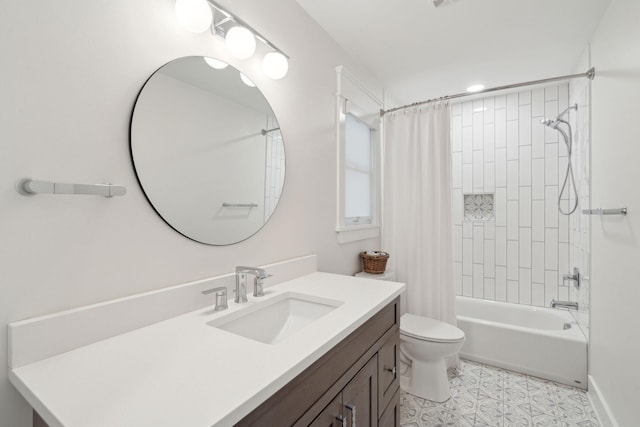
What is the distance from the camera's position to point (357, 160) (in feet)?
7.72

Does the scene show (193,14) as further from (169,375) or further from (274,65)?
(169,375)

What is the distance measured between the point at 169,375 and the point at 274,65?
132cm

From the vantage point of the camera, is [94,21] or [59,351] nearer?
[59,351]

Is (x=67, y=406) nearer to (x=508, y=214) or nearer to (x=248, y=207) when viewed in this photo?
(x=248, y=207)

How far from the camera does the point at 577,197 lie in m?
2.42

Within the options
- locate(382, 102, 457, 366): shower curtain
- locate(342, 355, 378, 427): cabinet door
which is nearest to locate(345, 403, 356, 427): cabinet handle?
locate(342, 355, 378, 427): cabinet door

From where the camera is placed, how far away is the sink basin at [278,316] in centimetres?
108

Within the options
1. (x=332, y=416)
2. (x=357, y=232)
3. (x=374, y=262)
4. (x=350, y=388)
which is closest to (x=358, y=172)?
(x=357, y=232)

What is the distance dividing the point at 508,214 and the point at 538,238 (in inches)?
13.4

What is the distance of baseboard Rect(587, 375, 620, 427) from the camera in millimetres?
1551

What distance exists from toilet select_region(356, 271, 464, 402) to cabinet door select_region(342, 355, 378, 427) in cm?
88

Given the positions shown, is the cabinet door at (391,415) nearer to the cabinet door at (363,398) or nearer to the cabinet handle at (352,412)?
the cabinet door at (363,398)

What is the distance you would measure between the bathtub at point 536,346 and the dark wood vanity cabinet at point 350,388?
1.33 meters

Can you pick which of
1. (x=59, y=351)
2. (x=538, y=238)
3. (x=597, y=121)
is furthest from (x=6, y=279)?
(x=538, y=238)
